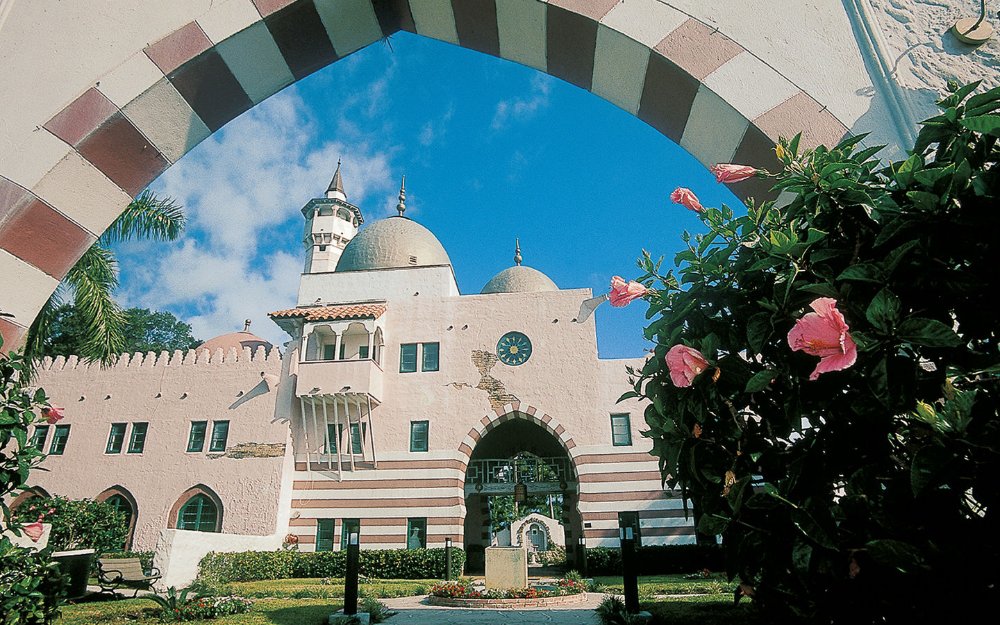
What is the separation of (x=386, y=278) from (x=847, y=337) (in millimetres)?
21876

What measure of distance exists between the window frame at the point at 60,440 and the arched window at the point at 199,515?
5.31 metres

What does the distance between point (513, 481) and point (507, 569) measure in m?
8.96

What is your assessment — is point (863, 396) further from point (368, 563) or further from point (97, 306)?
point (368, 563)

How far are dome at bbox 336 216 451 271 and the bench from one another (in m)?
13.8

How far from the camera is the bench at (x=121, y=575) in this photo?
962 cm

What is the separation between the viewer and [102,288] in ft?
33.2

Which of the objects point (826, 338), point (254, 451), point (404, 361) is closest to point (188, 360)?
point (254, 451)

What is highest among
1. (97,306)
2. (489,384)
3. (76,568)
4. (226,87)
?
(489,384)

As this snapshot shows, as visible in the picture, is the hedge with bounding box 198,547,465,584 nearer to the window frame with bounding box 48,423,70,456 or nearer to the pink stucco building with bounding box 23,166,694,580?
the pink stucco building with bounding box 23,166,694,580

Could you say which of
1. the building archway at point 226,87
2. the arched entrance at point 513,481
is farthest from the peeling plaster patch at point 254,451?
the building archway at point 226,87

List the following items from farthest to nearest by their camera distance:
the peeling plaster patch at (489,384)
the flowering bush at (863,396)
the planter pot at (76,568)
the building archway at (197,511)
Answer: the peeling plaster patch at (489,384), the building archway at (197,511), the planter pot at (76,568), the flowering bush at (863,396)

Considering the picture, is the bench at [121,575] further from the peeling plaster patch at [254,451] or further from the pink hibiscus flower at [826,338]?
the pink hibiscus flower at [826,338]

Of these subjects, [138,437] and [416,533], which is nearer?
[416,533]

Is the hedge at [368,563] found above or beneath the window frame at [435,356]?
beneath
